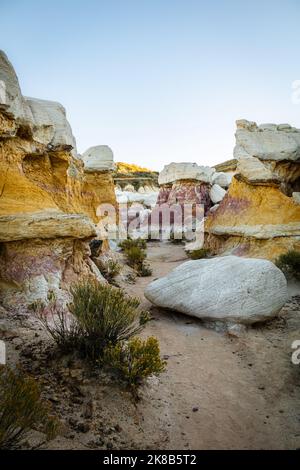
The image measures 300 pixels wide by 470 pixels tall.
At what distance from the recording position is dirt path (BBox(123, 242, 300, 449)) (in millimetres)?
2619

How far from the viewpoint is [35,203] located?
5086 millimetres

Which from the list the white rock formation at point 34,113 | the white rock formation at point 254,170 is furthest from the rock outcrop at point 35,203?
the white rock formation at point 254,170

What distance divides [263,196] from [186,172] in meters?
10.5

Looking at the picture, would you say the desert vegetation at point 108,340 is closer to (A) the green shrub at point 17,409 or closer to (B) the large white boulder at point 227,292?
(A) the green shrub at point 17,409

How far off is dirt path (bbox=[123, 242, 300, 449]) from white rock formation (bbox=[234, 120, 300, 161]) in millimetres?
5832

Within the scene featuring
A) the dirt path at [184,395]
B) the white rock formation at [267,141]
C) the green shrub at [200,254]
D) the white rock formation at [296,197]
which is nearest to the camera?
the dirt path at [184,395]

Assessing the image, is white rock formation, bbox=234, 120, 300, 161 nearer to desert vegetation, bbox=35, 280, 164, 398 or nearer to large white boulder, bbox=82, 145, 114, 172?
A: large white boulder, bbox=82, 145, 114, 172

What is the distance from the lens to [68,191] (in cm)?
668

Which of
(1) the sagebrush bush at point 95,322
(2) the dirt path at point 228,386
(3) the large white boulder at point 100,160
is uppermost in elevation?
(3) the large white boulder at point 100,160

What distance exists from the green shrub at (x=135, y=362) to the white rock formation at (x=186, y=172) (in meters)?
17.0

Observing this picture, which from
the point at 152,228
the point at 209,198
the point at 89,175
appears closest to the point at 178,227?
the point at 152,228

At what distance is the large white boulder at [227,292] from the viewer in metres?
4.66
